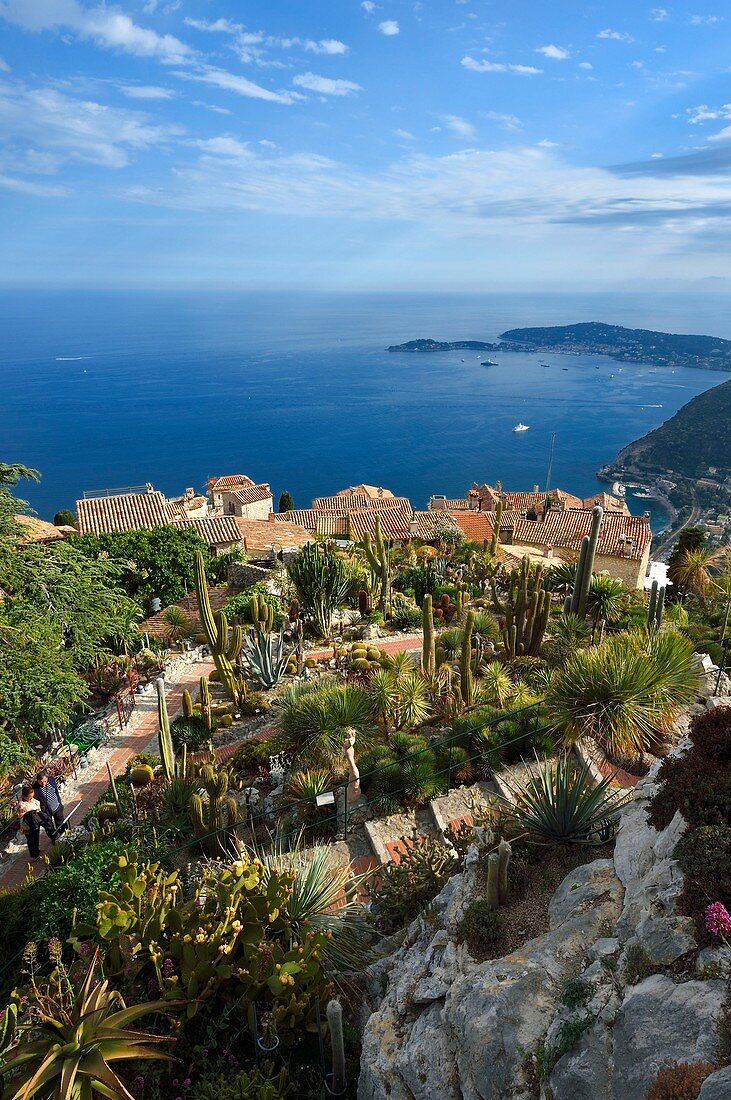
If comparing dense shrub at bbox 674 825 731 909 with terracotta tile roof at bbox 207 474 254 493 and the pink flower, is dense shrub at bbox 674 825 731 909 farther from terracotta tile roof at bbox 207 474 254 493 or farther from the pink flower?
terracotta tile roof at bbox 207 474 254 493

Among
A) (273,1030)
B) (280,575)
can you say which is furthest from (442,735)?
(280,575)

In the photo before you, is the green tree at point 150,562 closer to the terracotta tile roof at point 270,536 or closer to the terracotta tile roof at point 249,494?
the terracotta tile roof at point 270,536

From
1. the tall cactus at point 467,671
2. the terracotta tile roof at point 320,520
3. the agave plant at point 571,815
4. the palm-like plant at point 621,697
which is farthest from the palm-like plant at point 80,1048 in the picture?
Result: the terracotta tile roof at point 320,520

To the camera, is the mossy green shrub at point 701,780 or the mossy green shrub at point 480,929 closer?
the mossy green shrub at point 701,780

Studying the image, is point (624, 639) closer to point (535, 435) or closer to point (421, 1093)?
point (421, 1093)

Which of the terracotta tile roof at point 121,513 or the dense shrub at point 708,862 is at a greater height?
the dense shrub at point 708,862
